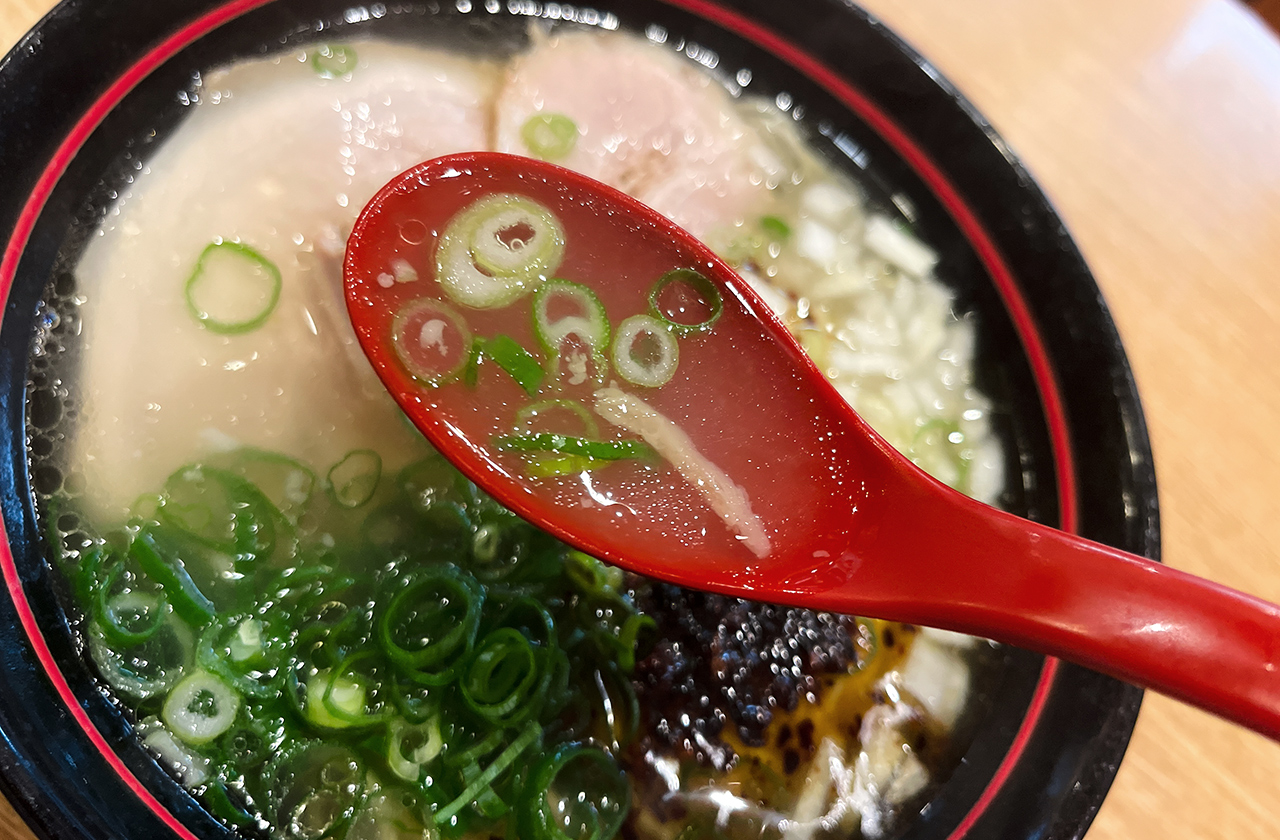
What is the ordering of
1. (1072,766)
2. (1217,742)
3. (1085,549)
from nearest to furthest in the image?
(1085,549) < (1072,766) < (1217,742)

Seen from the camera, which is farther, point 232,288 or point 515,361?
point 232,288

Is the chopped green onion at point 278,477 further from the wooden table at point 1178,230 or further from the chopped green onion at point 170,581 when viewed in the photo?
the wooden table at point 1178,230

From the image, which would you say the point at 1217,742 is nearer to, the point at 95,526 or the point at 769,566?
the point at 769,566

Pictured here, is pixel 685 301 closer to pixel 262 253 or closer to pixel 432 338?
pixel 432 338

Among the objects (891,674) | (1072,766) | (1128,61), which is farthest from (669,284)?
(1128,61)

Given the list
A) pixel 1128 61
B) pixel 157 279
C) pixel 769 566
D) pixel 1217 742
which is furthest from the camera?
pixel 1128 61

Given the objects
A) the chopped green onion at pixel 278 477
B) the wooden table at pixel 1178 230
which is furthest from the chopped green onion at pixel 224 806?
the wooden table at pixel 1178 230

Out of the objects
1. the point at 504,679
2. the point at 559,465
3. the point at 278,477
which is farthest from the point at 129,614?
the point at 559,465
